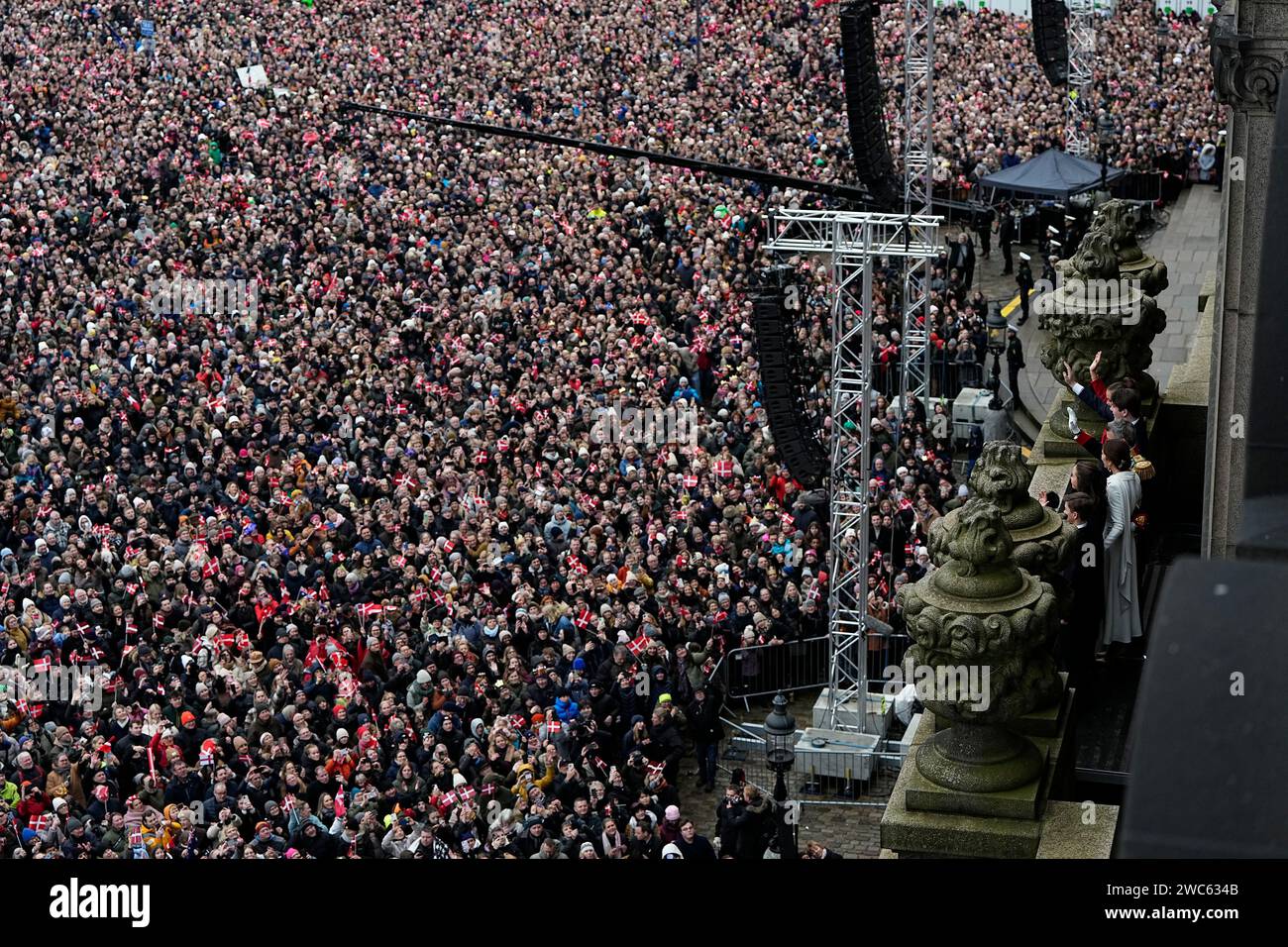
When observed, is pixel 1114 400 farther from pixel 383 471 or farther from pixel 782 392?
pixel 383 471

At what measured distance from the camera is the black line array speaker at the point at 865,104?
29.5 meters

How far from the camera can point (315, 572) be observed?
25688mm

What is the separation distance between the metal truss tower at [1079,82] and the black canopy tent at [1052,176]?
3.87 metres

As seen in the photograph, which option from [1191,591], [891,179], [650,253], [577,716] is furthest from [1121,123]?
[1191,591]

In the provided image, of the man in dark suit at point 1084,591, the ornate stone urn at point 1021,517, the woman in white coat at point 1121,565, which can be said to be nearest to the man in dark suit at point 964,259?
the woman in white coat at point 1121,565

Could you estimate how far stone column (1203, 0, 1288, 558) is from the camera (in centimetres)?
788

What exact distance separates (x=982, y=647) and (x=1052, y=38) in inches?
1637

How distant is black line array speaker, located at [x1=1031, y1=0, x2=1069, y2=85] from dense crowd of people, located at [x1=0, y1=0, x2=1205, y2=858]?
2.91 meters

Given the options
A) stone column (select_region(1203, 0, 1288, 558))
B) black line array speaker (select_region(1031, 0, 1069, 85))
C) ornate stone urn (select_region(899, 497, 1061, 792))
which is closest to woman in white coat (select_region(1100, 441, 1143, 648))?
stone column (select_region(1203, 0, 1288, 558))

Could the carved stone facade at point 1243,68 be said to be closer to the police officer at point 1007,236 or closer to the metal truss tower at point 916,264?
the metal truss tower at point 916,264

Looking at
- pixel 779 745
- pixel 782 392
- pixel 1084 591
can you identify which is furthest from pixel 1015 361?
pixel 1084 591

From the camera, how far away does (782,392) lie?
2448 centimetres
